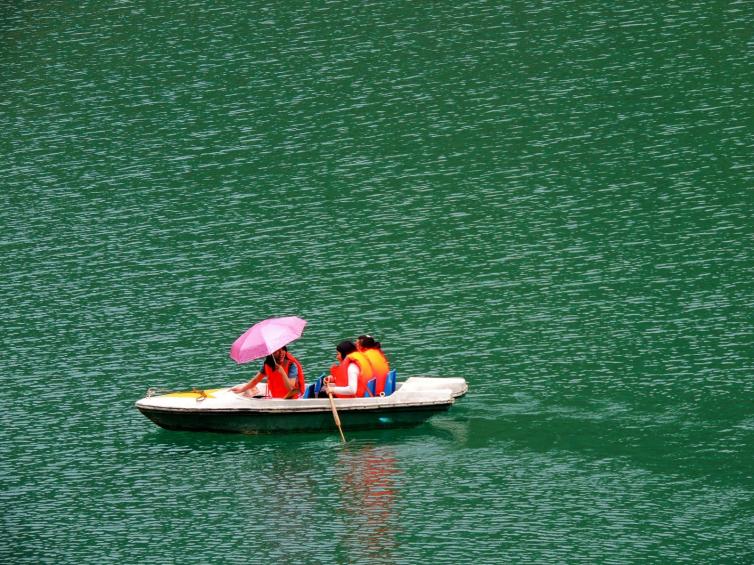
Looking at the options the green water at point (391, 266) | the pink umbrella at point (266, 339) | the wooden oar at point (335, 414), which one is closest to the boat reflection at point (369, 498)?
the green water at point (391, 266)

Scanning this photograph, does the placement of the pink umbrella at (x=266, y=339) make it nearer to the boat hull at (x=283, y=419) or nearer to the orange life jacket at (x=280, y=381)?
the orange life jacket at (x=280, y=381)

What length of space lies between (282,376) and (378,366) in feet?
5.68

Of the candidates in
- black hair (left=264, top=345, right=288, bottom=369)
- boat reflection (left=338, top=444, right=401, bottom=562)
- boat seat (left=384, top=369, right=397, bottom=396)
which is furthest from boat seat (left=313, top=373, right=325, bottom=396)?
boat reflection (left=338, top=444, right=401, bottom=562)


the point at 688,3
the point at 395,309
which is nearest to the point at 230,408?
the point at 395,309

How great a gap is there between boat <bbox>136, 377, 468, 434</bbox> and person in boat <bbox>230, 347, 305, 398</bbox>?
0.30 m

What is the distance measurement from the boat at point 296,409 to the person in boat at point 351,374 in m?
0.29

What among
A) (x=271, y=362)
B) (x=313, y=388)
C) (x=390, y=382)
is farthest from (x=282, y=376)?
(x=390, y=382)

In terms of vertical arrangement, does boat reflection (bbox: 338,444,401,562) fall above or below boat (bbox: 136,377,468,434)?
below

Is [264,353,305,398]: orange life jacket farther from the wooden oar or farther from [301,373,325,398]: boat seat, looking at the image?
the wooden oar

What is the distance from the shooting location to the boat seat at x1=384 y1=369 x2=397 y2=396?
26992 millimetres

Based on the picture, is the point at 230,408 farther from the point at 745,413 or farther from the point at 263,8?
the point at 263,8

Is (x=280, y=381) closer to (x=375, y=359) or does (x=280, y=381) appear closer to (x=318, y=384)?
(x=318, y=384)

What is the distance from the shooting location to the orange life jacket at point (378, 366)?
27.1 m

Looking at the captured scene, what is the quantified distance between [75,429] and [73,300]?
7291 mm
